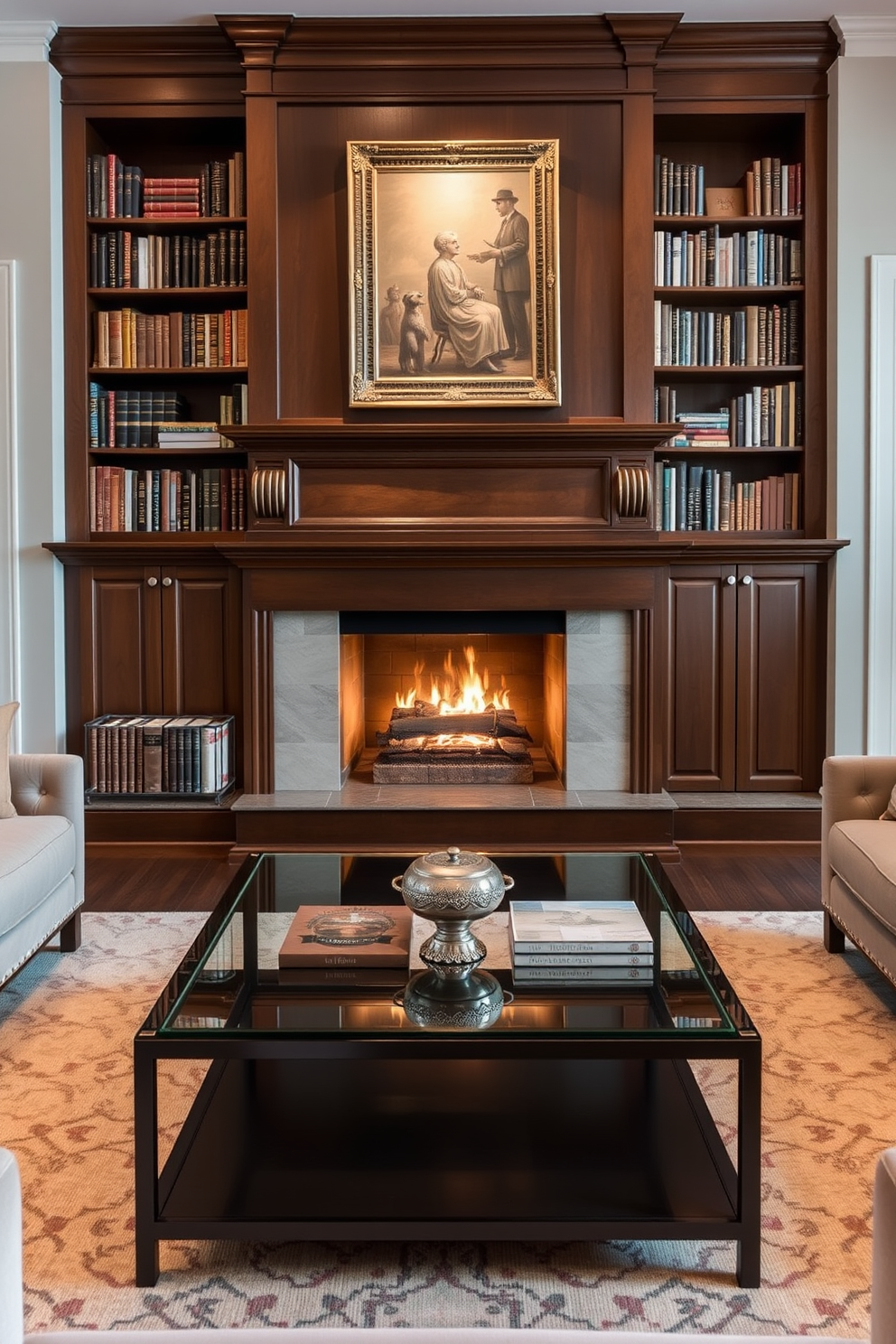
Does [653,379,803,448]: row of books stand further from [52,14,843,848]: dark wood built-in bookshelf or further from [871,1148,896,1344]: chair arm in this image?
[871,1148,896,1344]: chair arm

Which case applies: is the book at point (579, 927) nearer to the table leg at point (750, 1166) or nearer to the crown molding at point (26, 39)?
the table leg at point (750, 1166)

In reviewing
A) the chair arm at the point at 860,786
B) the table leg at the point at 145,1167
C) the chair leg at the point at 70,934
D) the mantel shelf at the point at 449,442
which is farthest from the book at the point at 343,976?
the mantel shelf at the point at 449,442

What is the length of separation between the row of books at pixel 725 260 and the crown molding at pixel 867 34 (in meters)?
0.72

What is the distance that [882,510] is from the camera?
4.44 meters

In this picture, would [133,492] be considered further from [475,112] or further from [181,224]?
[475,112]

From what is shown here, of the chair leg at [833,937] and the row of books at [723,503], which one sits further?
the row of books at [723,503]

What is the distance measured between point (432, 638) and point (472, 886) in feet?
10.4

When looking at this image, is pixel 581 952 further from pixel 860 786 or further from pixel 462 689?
pixel 462 689

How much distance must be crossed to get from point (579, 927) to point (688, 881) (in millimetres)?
1954

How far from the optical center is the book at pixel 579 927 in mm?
2041

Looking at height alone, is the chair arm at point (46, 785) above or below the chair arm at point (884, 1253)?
above

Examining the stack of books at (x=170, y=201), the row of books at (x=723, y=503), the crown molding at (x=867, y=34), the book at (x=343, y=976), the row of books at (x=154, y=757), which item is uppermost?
the crown molding at (x=867, y=34)

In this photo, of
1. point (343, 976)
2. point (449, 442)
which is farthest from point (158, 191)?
point (343, 976)

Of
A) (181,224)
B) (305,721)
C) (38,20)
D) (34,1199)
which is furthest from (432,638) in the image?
(34,1199)
